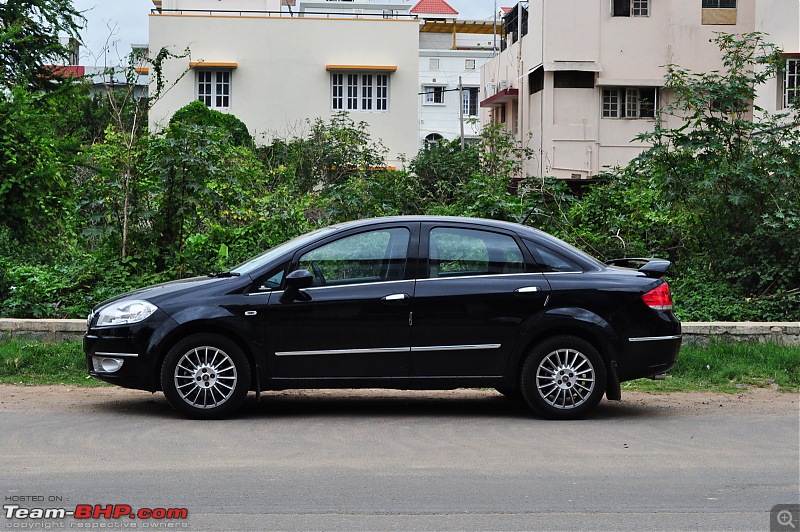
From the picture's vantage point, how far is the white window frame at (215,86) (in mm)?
43062

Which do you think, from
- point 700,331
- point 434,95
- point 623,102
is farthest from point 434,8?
point 700,331

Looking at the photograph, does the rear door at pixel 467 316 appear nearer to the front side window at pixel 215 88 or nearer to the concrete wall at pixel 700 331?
the concrete wall at pixel 700 331

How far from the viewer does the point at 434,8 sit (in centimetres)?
8144

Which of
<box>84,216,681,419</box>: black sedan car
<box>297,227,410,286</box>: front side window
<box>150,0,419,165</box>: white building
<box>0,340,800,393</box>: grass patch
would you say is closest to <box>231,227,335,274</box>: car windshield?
<box>84,216,681,419</box>: black sedan car

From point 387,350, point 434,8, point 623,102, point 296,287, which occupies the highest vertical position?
point 434,8

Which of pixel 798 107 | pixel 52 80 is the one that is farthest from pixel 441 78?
pixel 798 107

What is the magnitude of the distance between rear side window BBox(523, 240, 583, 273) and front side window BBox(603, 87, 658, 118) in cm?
2510

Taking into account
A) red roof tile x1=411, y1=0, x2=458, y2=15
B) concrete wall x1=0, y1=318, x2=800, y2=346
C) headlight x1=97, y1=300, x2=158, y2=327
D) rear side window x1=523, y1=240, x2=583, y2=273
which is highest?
red roof tile x1=411, y1=0, x2=458, y2=15

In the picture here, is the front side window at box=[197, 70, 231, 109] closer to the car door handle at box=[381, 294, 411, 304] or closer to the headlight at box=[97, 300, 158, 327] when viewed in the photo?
the headlight at box=[97, 300, 158, 327]

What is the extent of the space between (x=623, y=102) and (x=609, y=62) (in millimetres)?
1453

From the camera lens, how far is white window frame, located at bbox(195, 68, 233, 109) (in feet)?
141

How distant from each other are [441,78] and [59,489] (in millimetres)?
60671

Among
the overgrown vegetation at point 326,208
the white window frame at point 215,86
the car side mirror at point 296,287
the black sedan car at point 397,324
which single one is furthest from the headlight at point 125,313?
the white window frame at point 215,86

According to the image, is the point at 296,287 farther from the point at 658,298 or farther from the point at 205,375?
the point at 658,298
